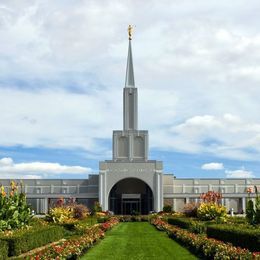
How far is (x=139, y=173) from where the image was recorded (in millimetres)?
59719

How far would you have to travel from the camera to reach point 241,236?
52.2 feet

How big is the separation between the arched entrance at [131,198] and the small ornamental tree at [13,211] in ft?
133

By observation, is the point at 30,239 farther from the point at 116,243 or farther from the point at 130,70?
the point at 130,70

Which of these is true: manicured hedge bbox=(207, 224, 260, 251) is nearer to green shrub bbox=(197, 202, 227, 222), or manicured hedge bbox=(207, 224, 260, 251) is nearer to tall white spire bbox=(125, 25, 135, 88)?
green shrub bbox=(197, 202, 227, 222)

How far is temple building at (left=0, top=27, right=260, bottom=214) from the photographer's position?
5950 centimetres

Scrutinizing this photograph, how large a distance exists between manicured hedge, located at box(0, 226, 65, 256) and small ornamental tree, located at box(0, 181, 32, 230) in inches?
47.0

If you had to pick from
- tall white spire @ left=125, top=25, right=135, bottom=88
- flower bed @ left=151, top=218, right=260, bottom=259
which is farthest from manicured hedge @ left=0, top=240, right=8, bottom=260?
tall white spire @ left=125, top=25, right=135, bottom=88

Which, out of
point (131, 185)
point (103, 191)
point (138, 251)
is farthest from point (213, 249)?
point (131, 185)

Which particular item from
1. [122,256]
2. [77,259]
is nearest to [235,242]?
[122,256]

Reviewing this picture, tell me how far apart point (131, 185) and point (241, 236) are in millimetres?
50319

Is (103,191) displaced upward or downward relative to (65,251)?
upward

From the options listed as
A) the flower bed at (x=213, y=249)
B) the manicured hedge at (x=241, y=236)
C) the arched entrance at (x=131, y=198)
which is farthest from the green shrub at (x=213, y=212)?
the arched entrance at (x=131, y=198)

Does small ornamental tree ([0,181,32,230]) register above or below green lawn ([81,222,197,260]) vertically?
above

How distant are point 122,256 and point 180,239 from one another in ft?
16.7
